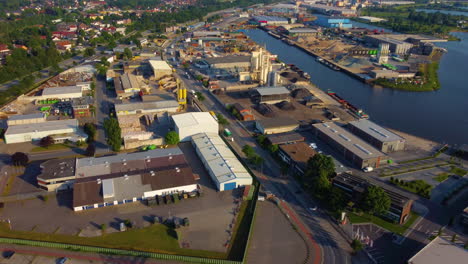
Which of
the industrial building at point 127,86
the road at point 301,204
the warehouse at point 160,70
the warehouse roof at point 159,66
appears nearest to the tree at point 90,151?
the road at point 301,204

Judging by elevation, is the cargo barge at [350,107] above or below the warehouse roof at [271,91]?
below

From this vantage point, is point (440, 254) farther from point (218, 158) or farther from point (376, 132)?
point (218, 158)

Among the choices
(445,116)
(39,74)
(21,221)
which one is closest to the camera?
(21,221)

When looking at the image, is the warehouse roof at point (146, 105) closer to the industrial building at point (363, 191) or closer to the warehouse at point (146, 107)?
the warehouse at point (146, 107)

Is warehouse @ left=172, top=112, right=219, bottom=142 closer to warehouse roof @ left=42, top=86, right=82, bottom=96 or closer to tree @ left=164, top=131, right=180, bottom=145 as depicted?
tree @ left=164, top=131, right=180, bottom=145

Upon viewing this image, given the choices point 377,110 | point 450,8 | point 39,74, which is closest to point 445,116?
point 377,110

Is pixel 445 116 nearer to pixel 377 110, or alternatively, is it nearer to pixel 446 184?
pixel 377 110

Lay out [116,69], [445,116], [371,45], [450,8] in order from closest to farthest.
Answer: [445,116], [116,69], [371,45], [450,8]
